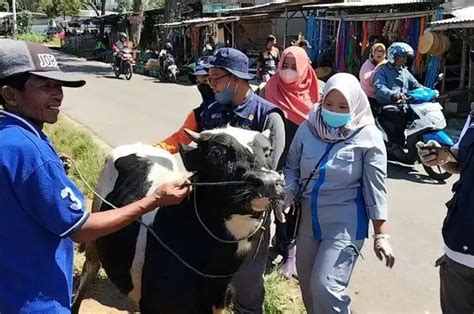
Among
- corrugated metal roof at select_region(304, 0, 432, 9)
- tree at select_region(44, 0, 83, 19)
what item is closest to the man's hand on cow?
corrugated metal roof at select_region(304, 0, 432, 9)

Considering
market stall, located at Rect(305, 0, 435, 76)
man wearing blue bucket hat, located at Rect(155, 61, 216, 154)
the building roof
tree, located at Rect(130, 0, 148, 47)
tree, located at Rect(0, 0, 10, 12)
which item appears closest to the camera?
man wearing blue bucket hat, located at Rect(155, 61, 216, 154)

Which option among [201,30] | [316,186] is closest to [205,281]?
[316,186]

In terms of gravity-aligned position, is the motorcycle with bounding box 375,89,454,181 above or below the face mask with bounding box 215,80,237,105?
below

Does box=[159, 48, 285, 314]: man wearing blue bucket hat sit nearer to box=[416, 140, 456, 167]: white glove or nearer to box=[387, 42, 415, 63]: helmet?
box=[416, 140, 456, 167]: white glove

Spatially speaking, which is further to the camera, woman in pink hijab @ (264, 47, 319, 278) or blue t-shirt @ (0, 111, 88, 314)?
woman in pink hijab @ (264, 47, 319, 278)

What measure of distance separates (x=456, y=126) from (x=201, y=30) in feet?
48.7

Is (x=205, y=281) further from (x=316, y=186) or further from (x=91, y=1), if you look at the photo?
(x=91, y=1)

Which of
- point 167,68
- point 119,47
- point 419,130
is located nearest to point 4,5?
point 119,47

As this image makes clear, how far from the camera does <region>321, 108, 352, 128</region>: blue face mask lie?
10.9 ft

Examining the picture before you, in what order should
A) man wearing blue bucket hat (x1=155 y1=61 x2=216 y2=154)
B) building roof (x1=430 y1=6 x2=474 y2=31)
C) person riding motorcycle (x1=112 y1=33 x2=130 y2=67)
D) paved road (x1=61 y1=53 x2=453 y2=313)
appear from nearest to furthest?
1. man wearing blue bucket hat (x1=155 y1=61 x2=216 y2=154)
2. paved road (x1=61 y1=53 x2=453 y2=313)
3. building roof (x1=430 y1=6 x2=474 y2=31)
4. person riding motorcycle (x1=112 y1=33 x2=130 y2=67)

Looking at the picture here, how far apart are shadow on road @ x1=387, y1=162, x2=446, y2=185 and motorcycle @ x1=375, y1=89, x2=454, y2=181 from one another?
0.08m

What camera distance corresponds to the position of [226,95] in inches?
145

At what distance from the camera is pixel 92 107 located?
1487 cm

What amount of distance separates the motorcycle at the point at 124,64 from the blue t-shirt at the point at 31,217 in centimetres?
2080
